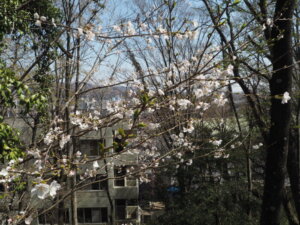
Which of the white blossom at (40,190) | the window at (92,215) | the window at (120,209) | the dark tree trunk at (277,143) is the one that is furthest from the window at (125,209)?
the white blossom at (40,190)

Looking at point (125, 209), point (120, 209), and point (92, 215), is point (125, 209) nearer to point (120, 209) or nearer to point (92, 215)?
point (120, 209)

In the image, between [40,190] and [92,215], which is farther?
[92,215]

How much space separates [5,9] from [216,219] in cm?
780

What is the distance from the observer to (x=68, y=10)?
27.5ft

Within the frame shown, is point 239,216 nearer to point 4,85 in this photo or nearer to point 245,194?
point 245,194

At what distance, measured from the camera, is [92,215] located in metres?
19.8

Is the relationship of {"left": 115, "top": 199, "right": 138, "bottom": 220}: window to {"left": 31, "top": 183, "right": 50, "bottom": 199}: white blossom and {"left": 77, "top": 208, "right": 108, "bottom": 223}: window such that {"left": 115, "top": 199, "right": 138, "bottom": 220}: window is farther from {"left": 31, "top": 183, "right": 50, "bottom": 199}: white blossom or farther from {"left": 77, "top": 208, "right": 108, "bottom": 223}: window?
{"left": 31, "top": 183, "right": 50, "bottom": 199}: white blossom

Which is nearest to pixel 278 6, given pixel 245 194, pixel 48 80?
pixel 48 80

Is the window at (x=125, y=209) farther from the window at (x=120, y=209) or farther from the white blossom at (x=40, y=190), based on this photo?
the white blossom at (x=40, y=190)

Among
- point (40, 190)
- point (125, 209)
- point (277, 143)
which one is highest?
point (277, 143)

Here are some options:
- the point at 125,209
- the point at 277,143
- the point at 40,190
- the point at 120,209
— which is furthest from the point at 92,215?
the point at 40,190

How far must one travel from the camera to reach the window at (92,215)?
19719 millimetres

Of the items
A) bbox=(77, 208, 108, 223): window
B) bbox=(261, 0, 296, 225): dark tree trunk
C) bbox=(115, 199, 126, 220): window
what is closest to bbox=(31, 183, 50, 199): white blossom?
Answer: bbox=(261, 0, 296, 225): dark tree trunk

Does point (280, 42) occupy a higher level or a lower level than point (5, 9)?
lower
